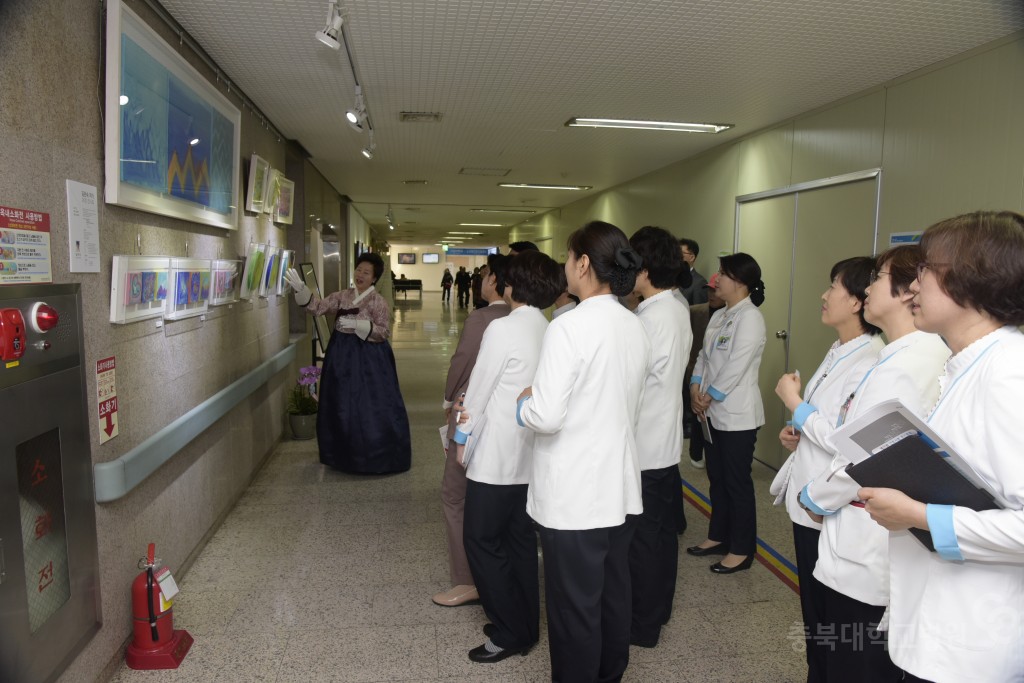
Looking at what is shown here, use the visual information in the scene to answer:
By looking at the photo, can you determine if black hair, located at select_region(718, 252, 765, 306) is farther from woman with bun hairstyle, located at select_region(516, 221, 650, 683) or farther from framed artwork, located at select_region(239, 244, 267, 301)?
framed artwork, located at select_region(239, 244, 267, 301)

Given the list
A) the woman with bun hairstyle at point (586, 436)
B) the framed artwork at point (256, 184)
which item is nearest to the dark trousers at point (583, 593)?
the woman with bun hairstyle at point (586, 436)

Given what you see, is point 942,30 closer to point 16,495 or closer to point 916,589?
point 916,589

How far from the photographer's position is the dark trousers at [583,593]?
2.01 metres

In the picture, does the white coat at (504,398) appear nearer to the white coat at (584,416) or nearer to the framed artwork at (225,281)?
the white coat at (584,416)

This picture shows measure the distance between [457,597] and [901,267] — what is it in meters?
2.27

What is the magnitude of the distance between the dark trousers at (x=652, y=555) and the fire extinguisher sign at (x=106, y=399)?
202 cm

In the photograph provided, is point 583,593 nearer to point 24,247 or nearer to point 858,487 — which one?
point 858,487

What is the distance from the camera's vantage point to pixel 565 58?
3543mm

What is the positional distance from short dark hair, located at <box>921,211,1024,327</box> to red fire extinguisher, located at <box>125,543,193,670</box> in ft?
8.95

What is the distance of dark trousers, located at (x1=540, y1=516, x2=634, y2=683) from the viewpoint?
201 centimetres

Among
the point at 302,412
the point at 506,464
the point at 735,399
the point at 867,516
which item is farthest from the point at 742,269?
the point at 302,412

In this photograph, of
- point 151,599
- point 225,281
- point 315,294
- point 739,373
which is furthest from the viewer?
point 315,294

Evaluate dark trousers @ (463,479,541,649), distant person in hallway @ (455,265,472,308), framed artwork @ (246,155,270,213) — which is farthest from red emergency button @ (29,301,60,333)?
distant person in hallway @ (455,265,472,308)

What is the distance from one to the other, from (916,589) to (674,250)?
1.79 meters
